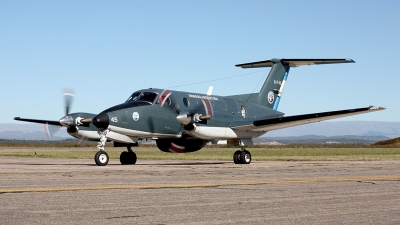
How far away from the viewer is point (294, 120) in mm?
30734

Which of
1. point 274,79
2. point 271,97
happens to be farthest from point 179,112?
point 274,79

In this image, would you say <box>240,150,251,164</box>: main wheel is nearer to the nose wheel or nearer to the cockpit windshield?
the nose wheel

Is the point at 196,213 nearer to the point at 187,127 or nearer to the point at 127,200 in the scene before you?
the point at 127,200

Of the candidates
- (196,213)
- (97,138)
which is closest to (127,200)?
(196,213)

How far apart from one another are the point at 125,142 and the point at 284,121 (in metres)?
8.25

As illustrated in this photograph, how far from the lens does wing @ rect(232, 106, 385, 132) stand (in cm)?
2966

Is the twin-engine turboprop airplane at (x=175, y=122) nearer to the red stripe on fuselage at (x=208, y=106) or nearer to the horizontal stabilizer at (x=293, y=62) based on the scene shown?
the red stripe on fuselage at (x=208, y=106)

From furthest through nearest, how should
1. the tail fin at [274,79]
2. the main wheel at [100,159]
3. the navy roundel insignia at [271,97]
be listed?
the navy roundel insignia at [271,97], the tail fin at [274,79], the main wheel at [100,159]

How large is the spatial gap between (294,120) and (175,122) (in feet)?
20.2

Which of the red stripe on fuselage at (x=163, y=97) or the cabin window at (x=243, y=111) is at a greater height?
the red stripe on fuselage at (x=163, y=97)

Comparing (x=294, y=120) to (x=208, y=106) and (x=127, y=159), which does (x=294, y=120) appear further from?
(x=127, y=159)

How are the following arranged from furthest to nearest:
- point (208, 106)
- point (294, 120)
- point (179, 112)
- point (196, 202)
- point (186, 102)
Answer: point (208, 106) → point (294, 120) → point (186, 102) → point (179, 112) → point (196, 202)

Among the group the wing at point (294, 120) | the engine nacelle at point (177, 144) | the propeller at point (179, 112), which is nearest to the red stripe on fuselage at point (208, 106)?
the propeller at point (179, 112)

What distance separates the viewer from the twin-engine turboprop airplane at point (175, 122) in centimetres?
2784
